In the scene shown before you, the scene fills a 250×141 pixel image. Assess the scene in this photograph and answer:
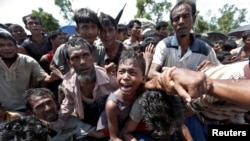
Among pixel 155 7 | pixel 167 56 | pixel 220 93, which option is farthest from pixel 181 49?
pixel 155 7

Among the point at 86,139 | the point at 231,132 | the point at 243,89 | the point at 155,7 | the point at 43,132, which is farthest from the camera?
the point at 155,7

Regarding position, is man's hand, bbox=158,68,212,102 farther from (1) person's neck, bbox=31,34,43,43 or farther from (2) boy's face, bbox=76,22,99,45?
(1) person's neck, bbox=31,34,43,43

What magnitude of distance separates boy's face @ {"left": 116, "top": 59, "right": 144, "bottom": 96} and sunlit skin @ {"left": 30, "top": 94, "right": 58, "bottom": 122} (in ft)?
2.66

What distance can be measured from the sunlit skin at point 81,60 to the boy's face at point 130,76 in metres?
0.41

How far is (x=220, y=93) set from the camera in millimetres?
933

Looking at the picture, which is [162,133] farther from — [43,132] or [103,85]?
[103,85]

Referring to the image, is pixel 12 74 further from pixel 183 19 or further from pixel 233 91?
pixel 233 91

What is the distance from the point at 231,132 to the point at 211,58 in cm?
77

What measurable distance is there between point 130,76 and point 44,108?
94 cm

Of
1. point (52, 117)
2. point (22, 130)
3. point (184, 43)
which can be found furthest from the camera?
point (184, 43)

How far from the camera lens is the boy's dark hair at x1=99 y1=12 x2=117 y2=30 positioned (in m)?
2.79

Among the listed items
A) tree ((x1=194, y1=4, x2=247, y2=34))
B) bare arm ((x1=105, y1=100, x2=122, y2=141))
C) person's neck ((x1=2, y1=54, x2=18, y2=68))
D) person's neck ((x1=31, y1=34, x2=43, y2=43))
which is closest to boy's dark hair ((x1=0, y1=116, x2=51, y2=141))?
bare arm ((x1=105, y1=100, x2=122, y2=141))

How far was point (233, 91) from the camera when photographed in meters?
0.91

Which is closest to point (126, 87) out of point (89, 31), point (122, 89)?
point (122, 89)
